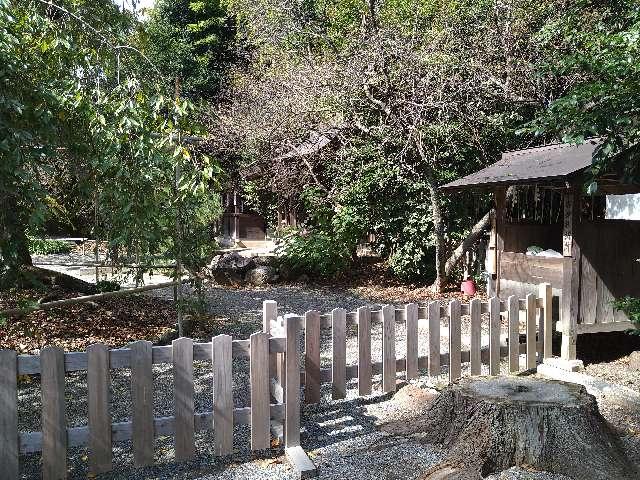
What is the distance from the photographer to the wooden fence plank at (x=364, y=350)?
494 centimetres

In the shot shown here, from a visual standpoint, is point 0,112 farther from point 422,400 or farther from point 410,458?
point 422,400

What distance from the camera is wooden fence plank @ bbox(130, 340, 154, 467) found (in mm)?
3486

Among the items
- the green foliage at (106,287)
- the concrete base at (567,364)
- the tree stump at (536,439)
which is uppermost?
the green foliage at (106,287)

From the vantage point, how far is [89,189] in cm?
484

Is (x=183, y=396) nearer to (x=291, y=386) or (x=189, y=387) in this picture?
(x=189, y=387)

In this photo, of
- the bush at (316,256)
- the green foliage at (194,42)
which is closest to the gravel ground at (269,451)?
the bush at (316,256)

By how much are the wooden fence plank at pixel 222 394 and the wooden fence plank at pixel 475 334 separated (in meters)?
2.95

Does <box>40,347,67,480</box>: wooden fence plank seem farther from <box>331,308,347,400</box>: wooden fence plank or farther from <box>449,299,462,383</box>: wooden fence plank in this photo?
<box>449,299,462,383</box>: wooden fence plank

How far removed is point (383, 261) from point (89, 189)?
11.2 metres

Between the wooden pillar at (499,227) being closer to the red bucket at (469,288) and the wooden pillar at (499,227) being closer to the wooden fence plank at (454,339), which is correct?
the wooden fence plank at (454,339)

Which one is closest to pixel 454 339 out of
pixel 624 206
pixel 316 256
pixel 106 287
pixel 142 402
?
pixel 142 402

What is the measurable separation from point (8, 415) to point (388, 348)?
3.22 metres

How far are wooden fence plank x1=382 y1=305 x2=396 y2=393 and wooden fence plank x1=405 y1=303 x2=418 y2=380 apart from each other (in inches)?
7.3

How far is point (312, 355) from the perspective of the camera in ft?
15.1
